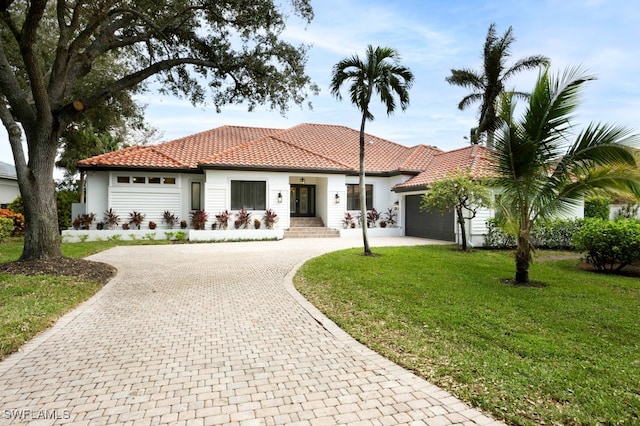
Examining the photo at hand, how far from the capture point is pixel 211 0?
402 inches

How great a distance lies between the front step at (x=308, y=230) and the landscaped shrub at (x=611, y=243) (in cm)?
1127

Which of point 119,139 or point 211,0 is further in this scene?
point 119,139

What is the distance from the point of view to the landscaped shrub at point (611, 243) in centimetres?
951

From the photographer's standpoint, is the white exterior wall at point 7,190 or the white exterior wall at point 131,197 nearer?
the white exterior wall at point 131,197

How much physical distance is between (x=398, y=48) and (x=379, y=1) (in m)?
1.52

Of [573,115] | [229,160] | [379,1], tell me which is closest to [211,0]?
[379,1]

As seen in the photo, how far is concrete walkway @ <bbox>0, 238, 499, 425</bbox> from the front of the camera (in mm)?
3027

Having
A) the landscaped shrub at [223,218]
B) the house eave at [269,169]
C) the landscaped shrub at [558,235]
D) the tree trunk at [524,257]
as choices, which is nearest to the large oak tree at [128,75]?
the house eave at [269,169]

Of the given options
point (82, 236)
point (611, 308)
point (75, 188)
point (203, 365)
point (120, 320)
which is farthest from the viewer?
point (75, 188)

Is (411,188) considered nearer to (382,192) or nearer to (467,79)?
(382,192)

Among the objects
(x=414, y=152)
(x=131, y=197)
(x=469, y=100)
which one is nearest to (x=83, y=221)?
(x=131, y=197)

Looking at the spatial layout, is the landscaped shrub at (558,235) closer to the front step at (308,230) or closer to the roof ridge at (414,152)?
the roof ridge at (414,152)

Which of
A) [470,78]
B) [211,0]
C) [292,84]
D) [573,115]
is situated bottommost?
[573,115]

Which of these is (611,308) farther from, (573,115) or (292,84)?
(292,84)
